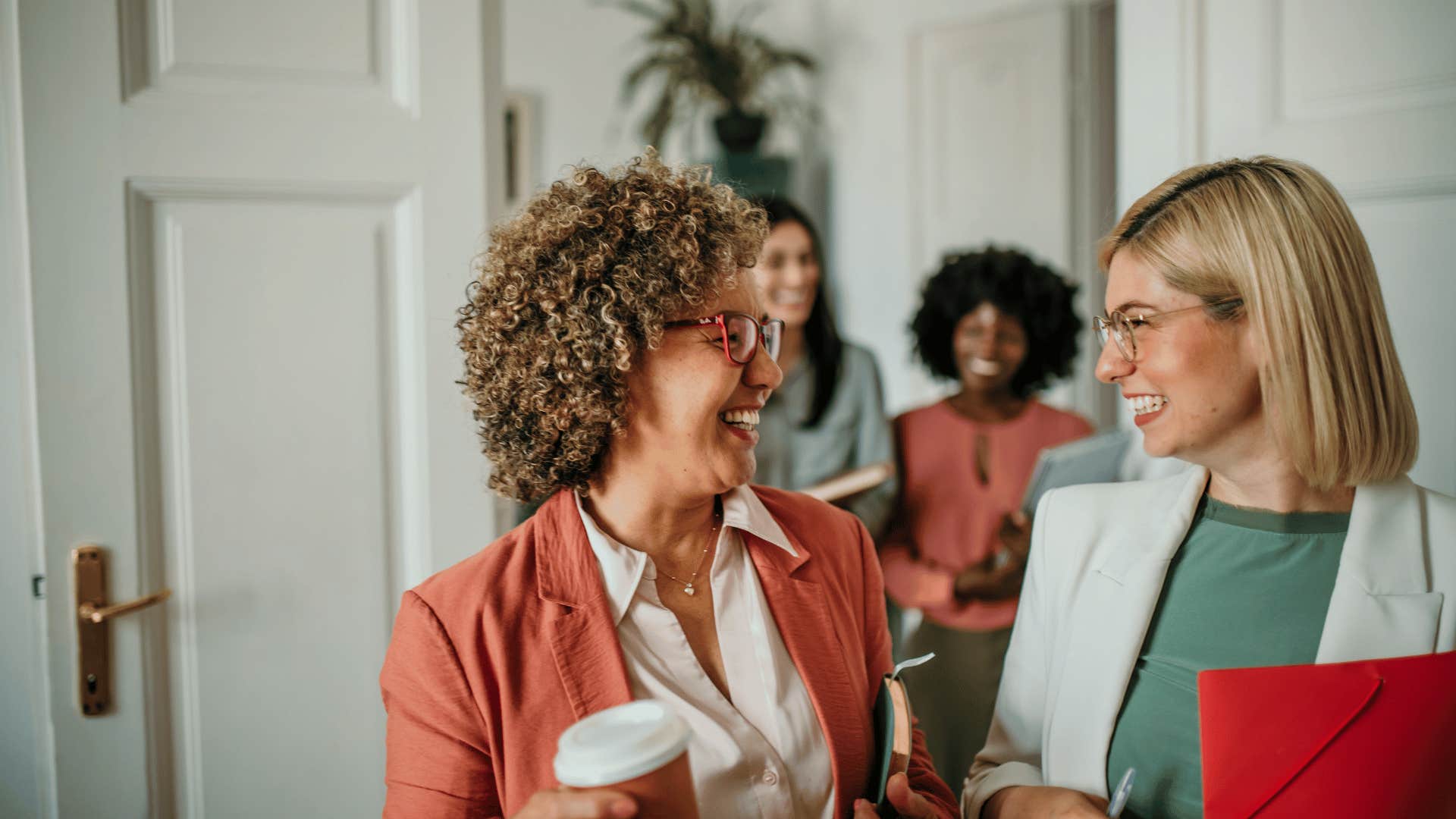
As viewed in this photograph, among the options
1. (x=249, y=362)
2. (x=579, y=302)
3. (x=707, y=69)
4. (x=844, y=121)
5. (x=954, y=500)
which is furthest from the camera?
(x=844, y=121)

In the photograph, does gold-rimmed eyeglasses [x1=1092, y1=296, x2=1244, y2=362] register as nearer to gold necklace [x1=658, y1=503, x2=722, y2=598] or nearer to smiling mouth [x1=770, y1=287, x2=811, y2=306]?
gold necklace [x1=658, y1=503, x2=722, y2=598]

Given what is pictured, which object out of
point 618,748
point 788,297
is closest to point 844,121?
point 788,297

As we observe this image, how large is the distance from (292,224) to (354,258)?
0.12 meters

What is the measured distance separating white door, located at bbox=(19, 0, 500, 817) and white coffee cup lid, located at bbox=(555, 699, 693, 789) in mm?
1150

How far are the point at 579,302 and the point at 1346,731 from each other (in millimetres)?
977

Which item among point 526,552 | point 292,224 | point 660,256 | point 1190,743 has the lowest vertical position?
point 1190,743

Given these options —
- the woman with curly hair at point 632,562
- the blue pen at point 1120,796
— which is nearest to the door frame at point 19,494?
the woman with curly hair at point 632,562

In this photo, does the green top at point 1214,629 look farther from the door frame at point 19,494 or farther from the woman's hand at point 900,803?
the door frame at point 19,494

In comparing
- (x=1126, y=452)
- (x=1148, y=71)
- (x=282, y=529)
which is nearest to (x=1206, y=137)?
(x=1148, y=71)

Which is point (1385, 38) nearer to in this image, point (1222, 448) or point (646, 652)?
point (1222, 448)

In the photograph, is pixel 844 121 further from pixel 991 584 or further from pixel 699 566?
pixel 699 566

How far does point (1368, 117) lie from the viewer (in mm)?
1548

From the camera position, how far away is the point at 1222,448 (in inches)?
48.3

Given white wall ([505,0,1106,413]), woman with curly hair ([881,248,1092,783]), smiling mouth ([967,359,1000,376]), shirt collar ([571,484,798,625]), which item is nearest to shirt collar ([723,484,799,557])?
shirt collar ([571,484,798,625])
